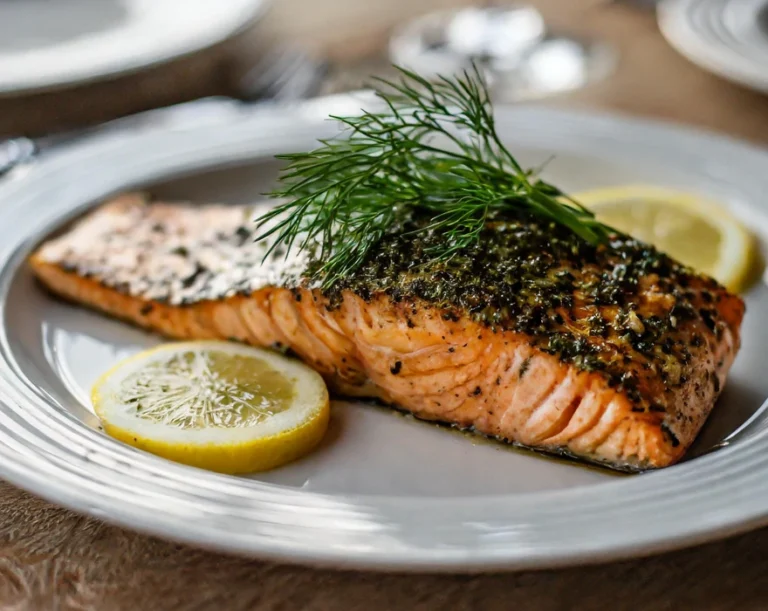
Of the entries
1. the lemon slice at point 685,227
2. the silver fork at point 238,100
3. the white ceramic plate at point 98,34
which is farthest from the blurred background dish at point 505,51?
the lemon slice at point 685,227

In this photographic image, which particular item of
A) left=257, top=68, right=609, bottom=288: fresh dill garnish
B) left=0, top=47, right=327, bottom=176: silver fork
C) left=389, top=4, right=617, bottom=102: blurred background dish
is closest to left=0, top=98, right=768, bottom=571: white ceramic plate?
left=0, top=47, right=327, bottom=176: silver fork

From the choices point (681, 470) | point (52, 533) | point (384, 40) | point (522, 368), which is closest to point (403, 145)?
point (522, 368)

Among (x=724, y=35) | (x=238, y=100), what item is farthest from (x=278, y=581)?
(x=724, y=35)

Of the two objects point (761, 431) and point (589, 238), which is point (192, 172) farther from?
point (761, 431)

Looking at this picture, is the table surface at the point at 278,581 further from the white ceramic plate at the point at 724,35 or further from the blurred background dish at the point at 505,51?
the blurred background dish at the point at 505,51

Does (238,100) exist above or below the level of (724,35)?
below

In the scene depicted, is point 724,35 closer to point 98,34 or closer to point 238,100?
point 238,100

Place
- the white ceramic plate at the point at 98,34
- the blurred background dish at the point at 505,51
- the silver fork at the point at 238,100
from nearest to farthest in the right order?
1. the silver fork at the point at 238,100
2. the white ceramic plate at the point at 98,34
3. the blurred background dish at the point at 505,51

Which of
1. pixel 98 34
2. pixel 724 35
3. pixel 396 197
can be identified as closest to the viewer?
pixel 396 197
